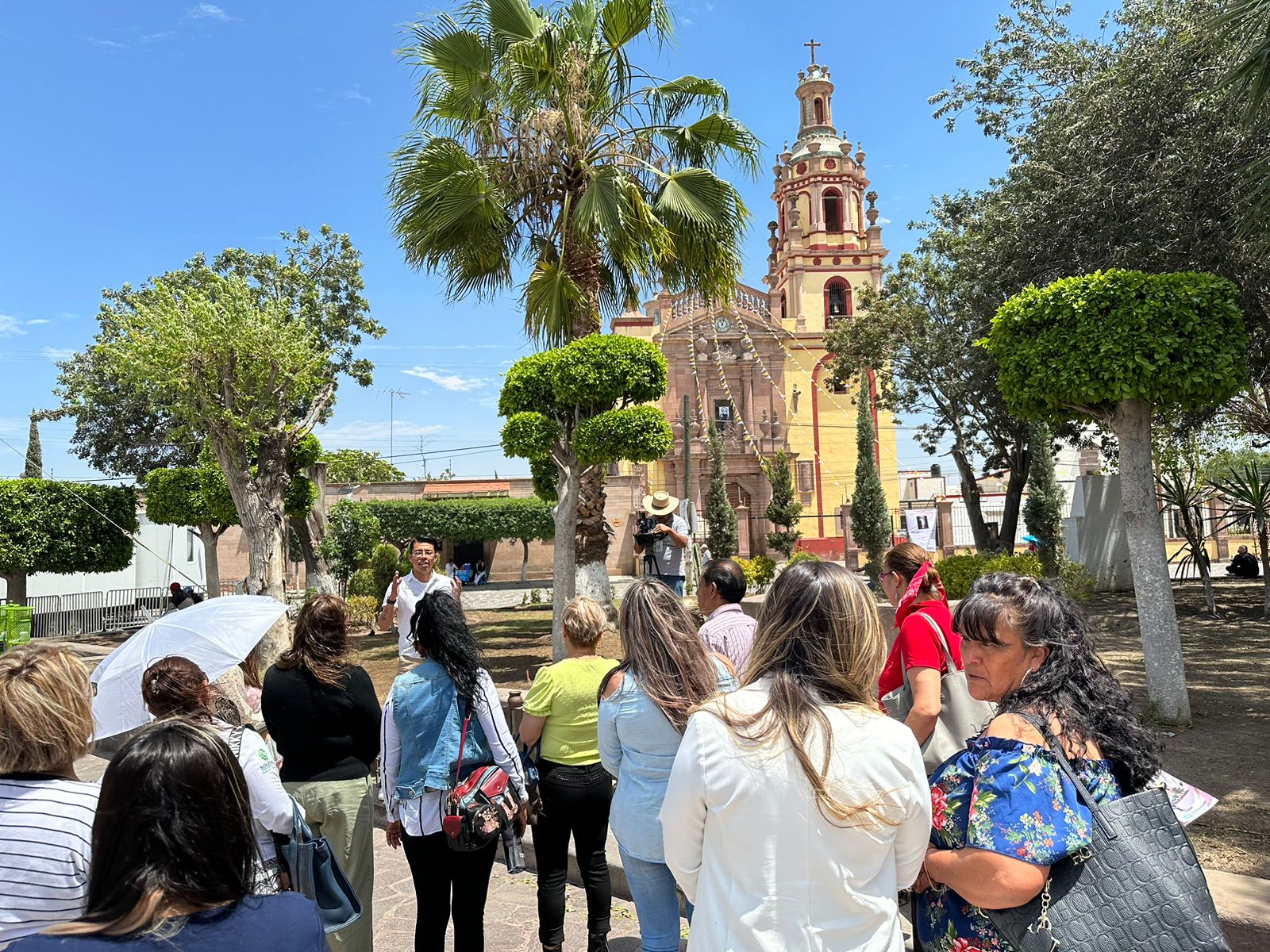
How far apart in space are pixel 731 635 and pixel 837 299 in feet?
117

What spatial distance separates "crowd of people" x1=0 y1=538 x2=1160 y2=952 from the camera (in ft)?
4.97

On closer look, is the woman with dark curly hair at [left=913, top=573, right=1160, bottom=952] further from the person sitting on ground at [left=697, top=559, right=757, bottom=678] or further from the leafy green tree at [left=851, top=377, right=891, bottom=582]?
the leafy green tree at [left=851, top=377, right=891, bottom=582]

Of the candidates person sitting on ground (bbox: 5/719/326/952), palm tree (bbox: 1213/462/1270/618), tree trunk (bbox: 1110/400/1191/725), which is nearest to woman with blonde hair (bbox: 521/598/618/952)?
person sitting on ground (bbox: 5/719/326/952)

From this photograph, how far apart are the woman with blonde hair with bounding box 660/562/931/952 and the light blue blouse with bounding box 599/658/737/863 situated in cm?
92

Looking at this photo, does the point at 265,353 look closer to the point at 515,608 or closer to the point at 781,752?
the point at 515,608

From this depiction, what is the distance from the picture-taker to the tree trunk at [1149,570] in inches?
255

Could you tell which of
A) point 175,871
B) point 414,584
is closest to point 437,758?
point 175,871

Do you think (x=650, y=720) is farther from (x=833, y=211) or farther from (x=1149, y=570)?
(x=833, y=211)

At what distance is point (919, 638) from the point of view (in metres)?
3.07

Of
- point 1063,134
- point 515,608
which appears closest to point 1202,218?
point 1063,134

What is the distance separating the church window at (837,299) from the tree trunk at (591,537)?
2872 centimetres

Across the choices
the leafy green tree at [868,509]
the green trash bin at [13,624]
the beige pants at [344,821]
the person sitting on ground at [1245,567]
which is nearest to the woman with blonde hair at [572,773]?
the beige pants at [344,821]

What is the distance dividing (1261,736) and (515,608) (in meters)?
16.4

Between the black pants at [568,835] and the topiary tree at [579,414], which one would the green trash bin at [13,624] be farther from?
the black pants at [568,835]
